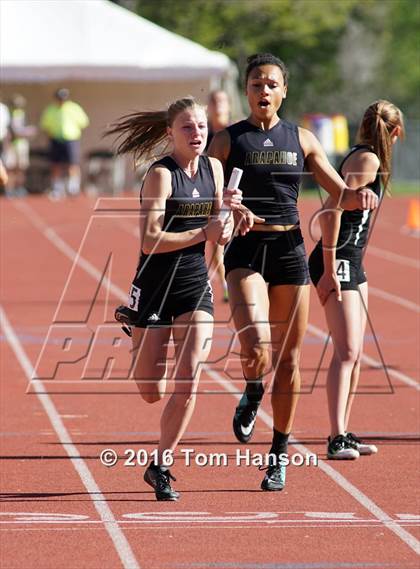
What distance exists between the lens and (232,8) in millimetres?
51875

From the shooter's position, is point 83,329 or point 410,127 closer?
point 83,329

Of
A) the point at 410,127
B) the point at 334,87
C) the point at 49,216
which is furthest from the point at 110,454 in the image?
the point at 334,87

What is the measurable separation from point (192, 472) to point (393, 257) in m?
15.5

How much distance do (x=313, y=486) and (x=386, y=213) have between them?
86.1 feet

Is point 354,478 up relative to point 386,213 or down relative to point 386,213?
up

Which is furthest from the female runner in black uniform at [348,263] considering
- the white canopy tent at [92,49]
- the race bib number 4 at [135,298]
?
the white canopy tent at [92,49]

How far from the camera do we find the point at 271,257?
8.03m

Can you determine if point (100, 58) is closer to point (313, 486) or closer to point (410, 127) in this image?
point (410, 127)

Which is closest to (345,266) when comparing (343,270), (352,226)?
(343,270)

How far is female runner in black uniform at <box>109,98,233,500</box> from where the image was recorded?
7.50 meters

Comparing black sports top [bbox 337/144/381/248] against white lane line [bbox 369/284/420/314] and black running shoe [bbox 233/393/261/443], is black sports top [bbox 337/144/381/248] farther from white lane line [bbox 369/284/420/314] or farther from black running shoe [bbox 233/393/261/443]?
white lane line [bbox 369/284/420/314]

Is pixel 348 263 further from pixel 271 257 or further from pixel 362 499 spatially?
pixel 362 499

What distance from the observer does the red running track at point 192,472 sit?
6703 millimetres

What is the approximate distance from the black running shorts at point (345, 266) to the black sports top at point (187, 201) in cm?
148
